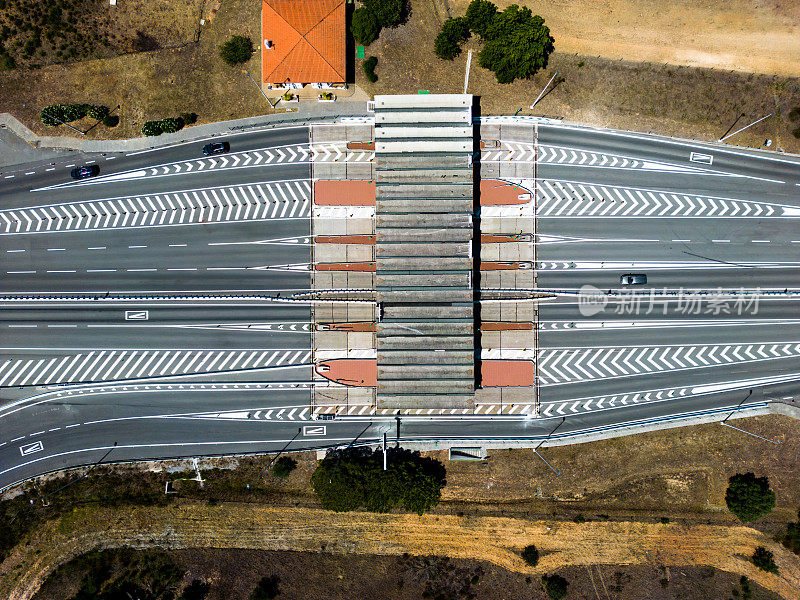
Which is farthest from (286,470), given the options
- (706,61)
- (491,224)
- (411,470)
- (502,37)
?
(706,61)

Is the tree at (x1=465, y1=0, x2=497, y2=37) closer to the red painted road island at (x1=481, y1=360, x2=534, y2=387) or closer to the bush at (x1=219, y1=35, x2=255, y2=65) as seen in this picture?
the bush at (x1=219, y1=35, x2=255, y2=65)

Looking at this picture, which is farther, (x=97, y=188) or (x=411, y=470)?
(x=97, y=188)

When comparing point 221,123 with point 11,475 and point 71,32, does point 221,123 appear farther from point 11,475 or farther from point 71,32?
point 11,475

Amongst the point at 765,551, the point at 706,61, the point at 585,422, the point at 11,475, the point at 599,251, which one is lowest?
the point at 765,551

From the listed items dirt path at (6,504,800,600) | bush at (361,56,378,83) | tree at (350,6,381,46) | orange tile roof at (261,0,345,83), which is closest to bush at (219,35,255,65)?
orange tile roof at (261,0,345,83)

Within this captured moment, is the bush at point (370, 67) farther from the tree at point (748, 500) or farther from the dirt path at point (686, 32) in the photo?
the tree at point (748, 500)
